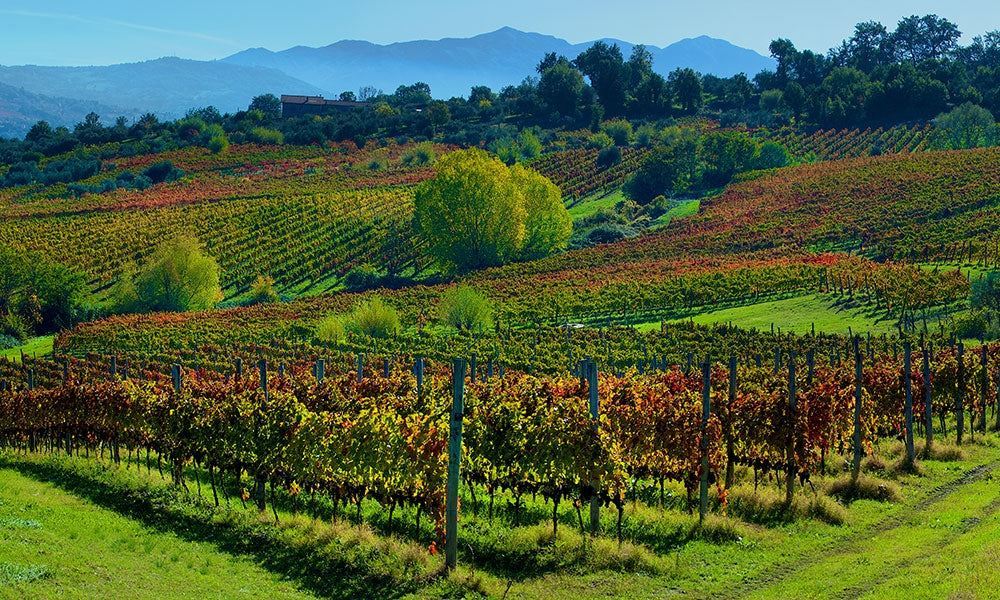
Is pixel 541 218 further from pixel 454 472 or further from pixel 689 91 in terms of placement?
pixel 454 472

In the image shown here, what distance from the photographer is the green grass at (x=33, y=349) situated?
62.2 meters

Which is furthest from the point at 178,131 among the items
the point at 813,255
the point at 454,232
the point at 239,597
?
the point at 239,597

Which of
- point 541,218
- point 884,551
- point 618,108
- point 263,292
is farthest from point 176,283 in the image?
point 618,108

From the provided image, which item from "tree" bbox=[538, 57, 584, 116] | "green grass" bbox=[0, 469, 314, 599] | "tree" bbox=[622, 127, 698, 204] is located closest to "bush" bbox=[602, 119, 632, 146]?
"tree" bbox=[538, 57, 584, 116]

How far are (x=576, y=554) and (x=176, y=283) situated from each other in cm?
7206

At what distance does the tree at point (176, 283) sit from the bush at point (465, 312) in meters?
31.0

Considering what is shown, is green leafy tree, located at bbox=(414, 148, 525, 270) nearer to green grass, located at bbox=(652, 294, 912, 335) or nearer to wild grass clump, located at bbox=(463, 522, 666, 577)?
green grass, located at bbox=(652, 294, 912, 335)

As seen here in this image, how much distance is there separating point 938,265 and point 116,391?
5879 centimetres

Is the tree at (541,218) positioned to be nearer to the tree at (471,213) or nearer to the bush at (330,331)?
the tree at (471,213)

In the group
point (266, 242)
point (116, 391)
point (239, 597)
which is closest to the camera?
point (239, 597)

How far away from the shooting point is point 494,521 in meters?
19.1

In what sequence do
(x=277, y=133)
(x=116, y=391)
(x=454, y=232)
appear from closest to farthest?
(x=116, y=391)
(x=454, y=232)
(x=277, y=133)

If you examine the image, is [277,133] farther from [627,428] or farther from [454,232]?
[627,428]

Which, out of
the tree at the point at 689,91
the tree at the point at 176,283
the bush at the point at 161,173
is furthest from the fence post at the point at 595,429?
the tree at the point at 689,91
